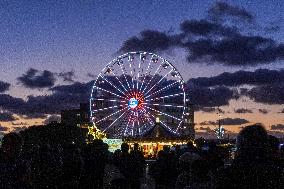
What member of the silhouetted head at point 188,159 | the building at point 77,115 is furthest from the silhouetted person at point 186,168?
the building at point 77,115

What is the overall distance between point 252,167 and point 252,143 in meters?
0.28

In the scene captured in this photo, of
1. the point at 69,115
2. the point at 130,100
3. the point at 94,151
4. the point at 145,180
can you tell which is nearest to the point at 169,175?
the point at 145,180

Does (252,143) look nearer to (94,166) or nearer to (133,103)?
(94,166)

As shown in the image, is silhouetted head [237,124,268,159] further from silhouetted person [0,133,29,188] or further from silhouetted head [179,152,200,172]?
silhouetted head [179,152,200,172]

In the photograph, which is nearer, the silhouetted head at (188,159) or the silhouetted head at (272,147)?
the silhouetted head at (272,147)

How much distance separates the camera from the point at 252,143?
18.0ft

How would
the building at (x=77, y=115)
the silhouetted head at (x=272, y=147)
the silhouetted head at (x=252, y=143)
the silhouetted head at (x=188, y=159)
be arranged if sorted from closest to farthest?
the silhouetted head at (x=252, y=143) → the silhouetted head at (x=272, y=147) → the silhouetted head at (x=188, y=159) → the building at (x=77, y=115)

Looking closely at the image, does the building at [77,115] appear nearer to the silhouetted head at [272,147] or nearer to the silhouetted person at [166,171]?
the silhouetted person at [166,171]

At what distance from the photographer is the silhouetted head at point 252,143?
5.46 metres

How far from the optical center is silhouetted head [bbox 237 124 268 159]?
5.46 meters

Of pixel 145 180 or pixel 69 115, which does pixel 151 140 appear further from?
pixel 69 115

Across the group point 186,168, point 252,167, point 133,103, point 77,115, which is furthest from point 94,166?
point 77,115

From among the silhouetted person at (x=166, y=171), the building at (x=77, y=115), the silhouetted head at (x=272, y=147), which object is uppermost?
the building at (x=77, y=115)

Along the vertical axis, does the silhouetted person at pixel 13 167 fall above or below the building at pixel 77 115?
below
